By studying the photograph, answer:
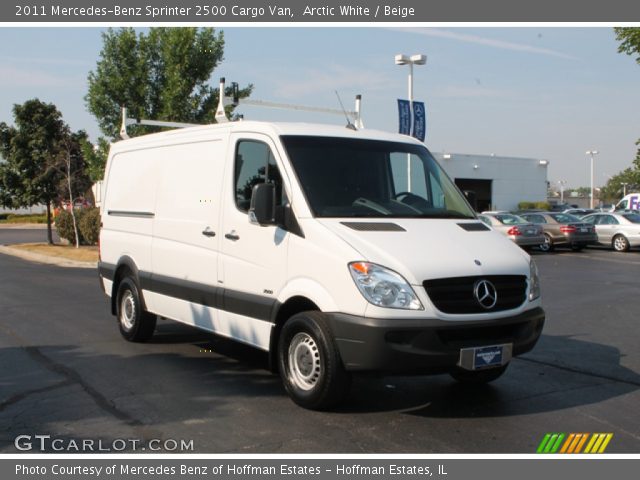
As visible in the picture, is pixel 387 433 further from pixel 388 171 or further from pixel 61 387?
pixel 61 387

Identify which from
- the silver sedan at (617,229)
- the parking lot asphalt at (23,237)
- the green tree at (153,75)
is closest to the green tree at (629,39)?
the silver sedan at (617,229)

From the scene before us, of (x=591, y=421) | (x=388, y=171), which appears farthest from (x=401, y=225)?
(x=591, y=421)

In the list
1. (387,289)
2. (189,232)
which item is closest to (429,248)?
(387,289)

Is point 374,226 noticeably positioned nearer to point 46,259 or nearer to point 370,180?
point 370,180

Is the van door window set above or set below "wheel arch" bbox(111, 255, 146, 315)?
above

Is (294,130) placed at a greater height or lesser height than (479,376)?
greater

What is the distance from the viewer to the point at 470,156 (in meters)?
57.8

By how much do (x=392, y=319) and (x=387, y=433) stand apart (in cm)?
85

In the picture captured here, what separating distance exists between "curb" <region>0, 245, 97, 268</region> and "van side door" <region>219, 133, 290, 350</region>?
1599 cm

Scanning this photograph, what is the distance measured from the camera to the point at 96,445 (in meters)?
5.09

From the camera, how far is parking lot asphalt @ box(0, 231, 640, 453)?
17.4 ft

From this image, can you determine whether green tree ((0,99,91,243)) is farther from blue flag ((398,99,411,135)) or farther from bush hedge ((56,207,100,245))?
blue flag ((398,99,411,135))

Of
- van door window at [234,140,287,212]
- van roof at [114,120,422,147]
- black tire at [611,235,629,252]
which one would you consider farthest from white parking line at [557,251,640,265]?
van door window at [234,140,287,212]

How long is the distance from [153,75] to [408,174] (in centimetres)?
1845
